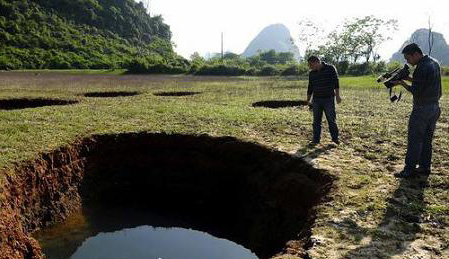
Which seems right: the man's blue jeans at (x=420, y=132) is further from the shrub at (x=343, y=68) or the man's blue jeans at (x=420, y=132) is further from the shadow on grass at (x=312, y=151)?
the shrub at (x=343, y=68)

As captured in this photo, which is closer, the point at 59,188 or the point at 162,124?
the point at 59,188

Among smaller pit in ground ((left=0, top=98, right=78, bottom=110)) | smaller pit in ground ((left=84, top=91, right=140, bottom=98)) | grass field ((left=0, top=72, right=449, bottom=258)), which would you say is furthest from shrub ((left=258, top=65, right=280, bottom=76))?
smaller pit in ground ((left=0, top=98, right=78, bottom=110))

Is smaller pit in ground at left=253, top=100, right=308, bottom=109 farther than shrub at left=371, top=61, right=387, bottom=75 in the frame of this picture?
No

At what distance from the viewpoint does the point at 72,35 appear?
78062 mm

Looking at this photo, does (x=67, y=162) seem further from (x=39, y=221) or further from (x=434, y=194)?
(x=434, y=194)

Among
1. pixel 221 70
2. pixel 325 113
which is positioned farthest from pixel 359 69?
pixel 325 113

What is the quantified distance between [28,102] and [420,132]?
17.3m

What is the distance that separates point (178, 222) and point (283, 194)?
3325 mm

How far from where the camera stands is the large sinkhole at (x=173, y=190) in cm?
937

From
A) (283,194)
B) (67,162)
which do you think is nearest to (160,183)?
(67,162)

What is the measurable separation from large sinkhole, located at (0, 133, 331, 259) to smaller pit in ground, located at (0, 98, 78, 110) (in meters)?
9.00

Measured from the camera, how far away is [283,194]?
938cm

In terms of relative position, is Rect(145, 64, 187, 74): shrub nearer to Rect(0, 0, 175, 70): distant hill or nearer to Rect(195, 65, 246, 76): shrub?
Rect(195, 65, 246, 76): shrub

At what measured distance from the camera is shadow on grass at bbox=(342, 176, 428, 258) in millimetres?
5746
